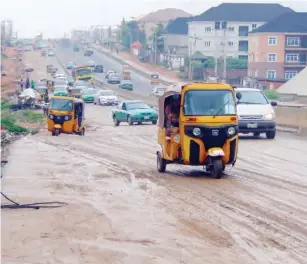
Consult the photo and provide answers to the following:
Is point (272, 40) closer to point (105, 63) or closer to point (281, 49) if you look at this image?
point (281, 49)

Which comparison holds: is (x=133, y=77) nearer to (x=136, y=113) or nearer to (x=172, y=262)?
(x=136, y=113)

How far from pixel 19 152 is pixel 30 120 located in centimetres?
2376

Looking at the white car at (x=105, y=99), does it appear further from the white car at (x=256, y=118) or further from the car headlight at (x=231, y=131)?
the car headlight at (x=231, y=131)

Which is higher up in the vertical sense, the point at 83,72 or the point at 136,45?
the point at 136,45

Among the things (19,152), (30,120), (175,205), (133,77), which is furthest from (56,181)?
(133,77)

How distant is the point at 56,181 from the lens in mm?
18094

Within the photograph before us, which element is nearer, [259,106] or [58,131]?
[259,106]

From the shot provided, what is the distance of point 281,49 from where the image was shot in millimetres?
93125

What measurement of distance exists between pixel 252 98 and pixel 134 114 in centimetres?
1289

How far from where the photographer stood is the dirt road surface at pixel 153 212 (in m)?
10.6

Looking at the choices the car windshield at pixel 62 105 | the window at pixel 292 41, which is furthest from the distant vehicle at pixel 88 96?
the car windshield at pixel 62 105

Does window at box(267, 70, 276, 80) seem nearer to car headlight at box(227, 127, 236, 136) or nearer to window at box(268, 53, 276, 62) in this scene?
window at box(268, 53, 276, 62)

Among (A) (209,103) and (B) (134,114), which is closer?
(A) (209,103)

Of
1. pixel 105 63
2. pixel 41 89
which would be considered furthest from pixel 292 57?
pixel 105 63
